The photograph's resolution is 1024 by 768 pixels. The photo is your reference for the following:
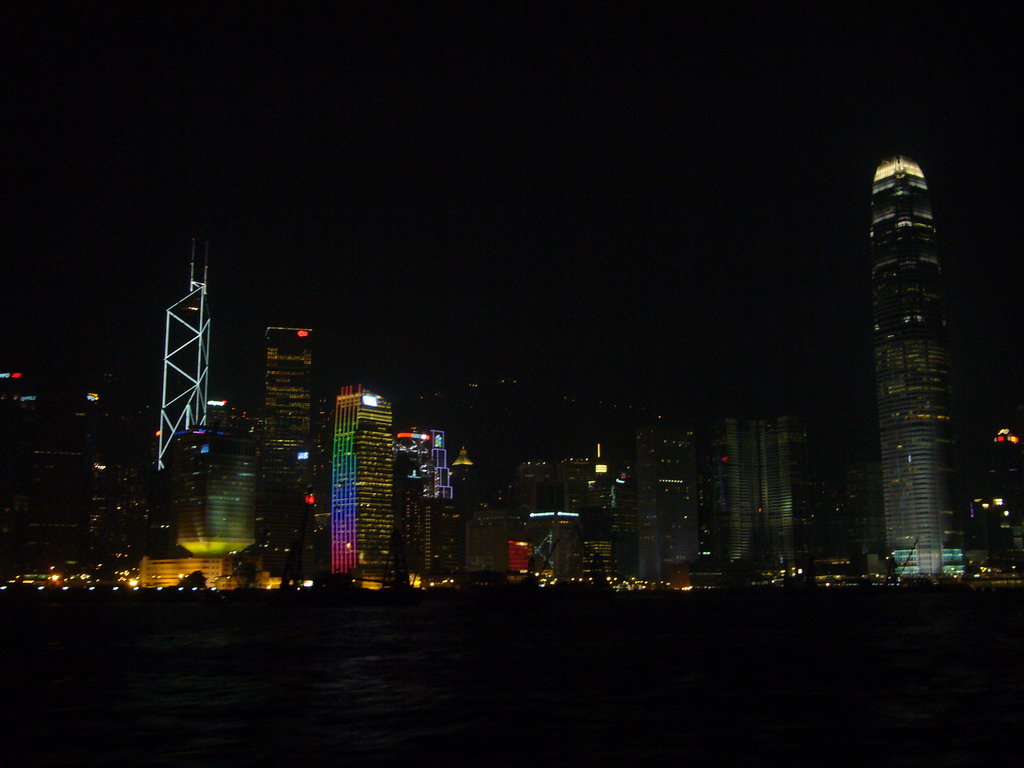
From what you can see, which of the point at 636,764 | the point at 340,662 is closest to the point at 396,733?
the point at 636,764

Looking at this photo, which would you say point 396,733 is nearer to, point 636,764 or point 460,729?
point 460,729

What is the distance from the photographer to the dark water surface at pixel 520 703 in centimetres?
2694

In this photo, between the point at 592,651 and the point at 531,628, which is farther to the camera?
the point at 531,628

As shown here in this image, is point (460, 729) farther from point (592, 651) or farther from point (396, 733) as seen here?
point (592, 651)

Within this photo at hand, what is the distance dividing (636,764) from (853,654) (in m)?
38.9

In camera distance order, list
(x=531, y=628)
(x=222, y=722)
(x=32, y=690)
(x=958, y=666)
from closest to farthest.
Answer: (x=222, y=722) → (x=32, y=690) → (x=958, y=666) → (x=531, y=628)

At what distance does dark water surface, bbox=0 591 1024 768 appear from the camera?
26.9 m

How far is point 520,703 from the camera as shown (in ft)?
122

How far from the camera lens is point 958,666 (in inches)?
2002

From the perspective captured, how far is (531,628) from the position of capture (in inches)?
3868

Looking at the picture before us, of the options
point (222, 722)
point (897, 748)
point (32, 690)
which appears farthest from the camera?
point (32, 690)

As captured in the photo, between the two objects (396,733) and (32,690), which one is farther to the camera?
(32,690)

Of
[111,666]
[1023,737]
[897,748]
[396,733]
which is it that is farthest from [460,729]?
[111,666]

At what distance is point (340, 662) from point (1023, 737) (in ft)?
120
